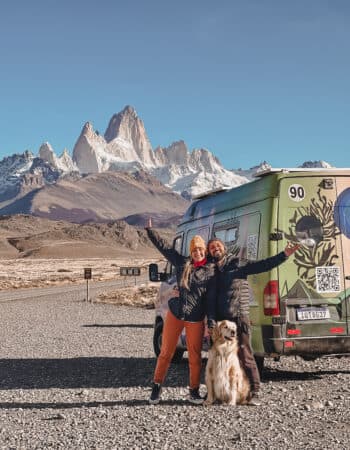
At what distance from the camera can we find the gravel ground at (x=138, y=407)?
6957 mm

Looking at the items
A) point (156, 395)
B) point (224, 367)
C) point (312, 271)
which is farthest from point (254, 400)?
point (312, 271)

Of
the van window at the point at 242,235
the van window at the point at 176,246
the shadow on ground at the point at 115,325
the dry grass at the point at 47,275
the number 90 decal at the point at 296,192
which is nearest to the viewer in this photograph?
the number 90 decal at the point at 296,192

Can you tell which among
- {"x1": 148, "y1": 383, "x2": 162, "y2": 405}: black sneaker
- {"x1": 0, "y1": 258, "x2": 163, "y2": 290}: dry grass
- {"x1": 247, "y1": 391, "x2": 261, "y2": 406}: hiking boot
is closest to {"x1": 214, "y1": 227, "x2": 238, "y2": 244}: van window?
{"x1": 247, "y1": 391, "x2": 261, "y2": 406}: hiking boot

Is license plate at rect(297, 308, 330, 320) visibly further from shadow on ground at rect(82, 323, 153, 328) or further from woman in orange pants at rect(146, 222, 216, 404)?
shadow on ground at rect(82, 323, 153, 328)

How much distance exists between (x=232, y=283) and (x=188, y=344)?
91 centimetres

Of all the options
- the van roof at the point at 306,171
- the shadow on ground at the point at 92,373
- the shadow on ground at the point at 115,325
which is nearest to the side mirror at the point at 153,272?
the shadow on ground at the point at 92,373

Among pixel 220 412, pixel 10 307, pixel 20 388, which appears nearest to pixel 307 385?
pixel 220 412

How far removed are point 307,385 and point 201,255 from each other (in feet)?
9.83

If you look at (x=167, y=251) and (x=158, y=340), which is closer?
(x=167, y=251)

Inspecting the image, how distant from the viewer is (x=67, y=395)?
9.74 metres

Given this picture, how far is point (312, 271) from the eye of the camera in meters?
9.55

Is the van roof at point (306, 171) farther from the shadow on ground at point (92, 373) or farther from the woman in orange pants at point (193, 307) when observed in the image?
the shadow on ground at point (92, 373)

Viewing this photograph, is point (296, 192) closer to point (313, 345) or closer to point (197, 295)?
point (313, 345)

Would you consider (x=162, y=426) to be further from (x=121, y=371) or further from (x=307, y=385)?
(x=121, y=371)
